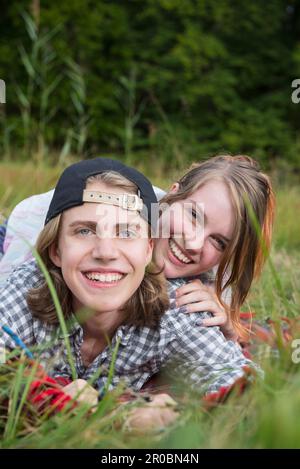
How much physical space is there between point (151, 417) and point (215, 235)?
1.03m

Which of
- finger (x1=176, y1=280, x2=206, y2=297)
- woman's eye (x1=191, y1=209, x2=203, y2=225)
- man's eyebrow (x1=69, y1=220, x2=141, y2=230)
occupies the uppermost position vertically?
woman's eye (x1=191, y1=209, x2=203, y2=225)

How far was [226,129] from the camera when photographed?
13445 millimetres

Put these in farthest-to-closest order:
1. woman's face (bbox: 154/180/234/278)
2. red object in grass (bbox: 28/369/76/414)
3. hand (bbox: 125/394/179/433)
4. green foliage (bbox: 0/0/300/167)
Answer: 1. green foliage (bbox: 0/0/300/167)
2. woman's face (bbox: 154/180/234/278)
3. red object in grass (bbox: 28/369/76/414)
4. hand (bbox: 125/394/179/433)

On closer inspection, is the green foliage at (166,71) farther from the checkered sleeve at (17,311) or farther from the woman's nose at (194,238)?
the checkered sleeve at (17,311)

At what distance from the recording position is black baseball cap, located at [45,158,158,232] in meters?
1.87

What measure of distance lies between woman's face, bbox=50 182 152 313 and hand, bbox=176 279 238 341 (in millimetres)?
235

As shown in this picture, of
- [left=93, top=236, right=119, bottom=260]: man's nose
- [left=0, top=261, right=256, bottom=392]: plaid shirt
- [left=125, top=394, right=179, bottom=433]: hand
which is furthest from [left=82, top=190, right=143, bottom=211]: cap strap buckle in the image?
[left=125, top=394, right=179, bottom=433]: hand

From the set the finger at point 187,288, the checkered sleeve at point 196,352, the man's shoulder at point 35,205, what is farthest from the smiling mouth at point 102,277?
the man's shoulder at point 35,205

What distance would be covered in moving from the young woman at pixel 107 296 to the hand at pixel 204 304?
0.04 meters

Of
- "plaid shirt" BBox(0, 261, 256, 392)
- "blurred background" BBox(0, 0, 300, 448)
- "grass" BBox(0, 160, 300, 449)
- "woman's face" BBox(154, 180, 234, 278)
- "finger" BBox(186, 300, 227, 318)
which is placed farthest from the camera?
"blurred background" BBox(0, 0, 300, 448)

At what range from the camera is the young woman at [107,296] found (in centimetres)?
181

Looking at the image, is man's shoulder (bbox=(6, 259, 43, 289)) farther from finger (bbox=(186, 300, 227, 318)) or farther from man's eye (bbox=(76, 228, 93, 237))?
finger (bbox=(186, 300, 227, 318))

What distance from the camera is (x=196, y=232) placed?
225 centimetres
